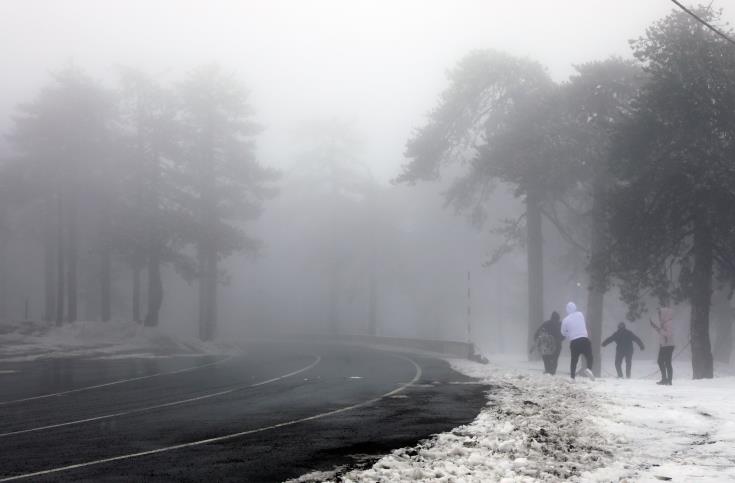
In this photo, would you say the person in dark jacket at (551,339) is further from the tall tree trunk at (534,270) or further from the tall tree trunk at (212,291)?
the tall tree trunk at (212,291)

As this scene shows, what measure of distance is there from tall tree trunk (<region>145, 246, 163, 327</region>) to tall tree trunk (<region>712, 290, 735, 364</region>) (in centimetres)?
2637

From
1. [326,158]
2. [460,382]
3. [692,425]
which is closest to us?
[692,425]

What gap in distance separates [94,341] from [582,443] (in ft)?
97.3

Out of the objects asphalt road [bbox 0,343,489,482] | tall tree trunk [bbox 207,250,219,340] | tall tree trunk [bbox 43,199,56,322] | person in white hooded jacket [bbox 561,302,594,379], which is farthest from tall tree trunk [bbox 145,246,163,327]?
person in white hooded jacket [bbox 561,302,594,379]

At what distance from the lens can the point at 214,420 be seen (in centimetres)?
1141

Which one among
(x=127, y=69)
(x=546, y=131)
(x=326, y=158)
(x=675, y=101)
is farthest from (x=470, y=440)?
(x=326, y=158)

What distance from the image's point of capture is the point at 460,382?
59.4ft

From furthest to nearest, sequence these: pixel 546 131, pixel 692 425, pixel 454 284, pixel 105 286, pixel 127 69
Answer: pixel 454 284 < pixel 105 286 < pixel 127 69 < pixel 546 131 < pixel 692 425

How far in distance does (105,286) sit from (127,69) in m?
12.6

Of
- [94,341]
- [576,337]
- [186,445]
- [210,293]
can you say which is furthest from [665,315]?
[210,293]

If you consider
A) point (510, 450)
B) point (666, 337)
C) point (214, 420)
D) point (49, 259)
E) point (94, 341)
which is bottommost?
point (94, 341)

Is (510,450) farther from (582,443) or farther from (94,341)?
(94,341)

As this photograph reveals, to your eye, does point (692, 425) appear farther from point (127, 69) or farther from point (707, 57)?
point (127, 69)

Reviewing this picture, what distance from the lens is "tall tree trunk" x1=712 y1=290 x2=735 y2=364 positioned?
35062mm
